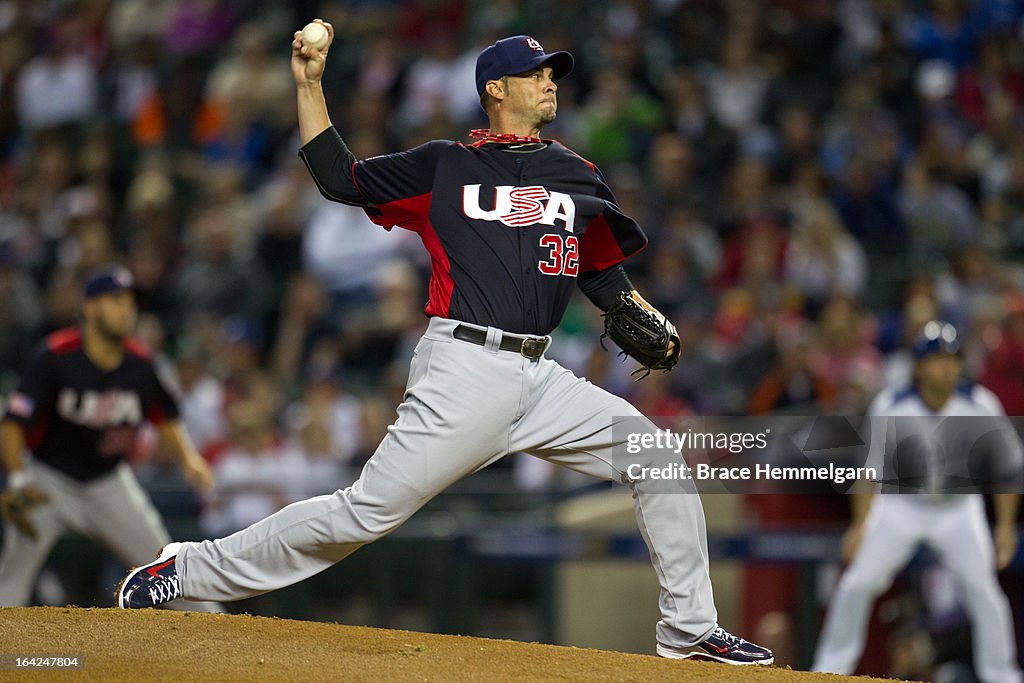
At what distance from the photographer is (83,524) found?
23.5ft

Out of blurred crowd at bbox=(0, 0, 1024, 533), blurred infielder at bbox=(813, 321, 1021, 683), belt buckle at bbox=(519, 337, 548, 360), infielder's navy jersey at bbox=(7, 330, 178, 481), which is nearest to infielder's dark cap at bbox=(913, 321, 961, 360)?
blurred infielder at bbox=(813, 321, 1021, 683)

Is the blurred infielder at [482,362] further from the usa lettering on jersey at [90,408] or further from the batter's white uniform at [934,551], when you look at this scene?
the batter's white uniform at [934,551]

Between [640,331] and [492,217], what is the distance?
0.67m

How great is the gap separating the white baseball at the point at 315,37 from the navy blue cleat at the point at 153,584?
168 cm

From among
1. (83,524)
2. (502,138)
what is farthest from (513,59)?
(83,524)

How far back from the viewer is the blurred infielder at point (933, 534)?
24.1 feet

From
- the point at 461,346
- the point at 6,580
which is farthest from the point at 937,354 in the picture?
the point at 6,580

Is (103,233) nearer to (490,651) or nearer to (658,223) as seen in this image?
(658,223)

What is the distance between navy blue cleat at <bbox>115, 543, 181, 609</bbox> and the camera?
470cm

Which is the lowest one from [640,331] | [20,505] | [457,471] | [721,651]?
[721,651]

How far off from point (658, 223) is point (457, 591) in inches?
127

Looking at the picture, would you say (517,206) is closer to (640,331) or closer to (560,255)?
(560,255)

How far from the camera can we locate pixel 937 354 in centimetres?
748

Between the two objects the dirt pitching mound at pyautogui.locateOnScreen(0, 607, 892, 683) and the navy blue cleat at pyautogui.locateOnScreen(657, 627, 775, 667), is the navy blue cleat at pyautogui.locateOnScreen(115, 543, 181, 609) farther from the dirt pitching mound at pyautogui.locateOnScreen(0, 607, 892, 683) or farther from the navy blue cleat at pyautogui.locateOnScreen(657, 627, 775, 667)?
the navy blue cleat at pyautogui.locateOnScreen(657, 627, 775, 667)
